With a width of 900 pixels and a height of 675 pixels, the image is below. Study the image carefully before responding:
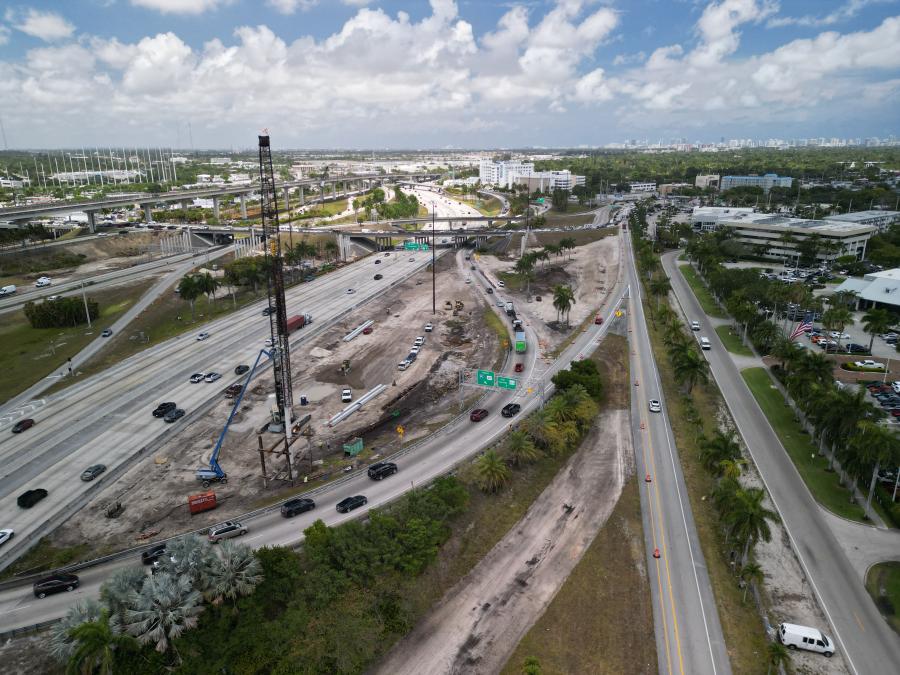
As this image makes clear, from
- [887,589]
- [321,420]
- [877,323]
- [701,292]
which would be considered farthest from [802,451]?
[701,292]

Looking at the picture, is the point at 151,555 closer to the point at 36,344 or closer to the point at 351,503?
the point at 351,503

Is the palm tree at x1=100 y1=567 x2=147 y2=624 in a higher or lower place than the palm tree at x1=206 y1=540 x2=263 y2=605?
higher

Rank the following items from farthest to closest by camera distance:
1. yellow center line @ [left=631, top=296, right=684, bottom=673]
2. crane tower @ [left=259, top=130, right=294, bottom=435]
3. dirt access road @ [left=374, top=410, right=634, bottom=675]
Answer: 1. crane tower @ [left=259, top=130, right=294, bottom=435]
2. yellow center line @ [left=631, top=296, right=684, bottom=673]
3. dirt access road @ [left=374, top=410, right=634, bottom=675]

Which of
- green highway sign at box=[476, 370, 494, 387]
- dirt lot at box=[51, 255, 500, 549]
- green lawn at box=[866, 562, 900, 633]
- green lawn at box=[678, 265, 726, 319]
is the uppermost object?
green highway sign at box=[476, 370, 494, 387]

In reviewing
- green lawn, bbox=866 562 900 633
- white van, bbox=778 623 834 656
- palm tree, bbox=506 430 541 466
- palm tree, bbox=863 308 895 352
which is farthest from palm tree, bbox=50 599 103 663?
palm tree, bbox=863 308 895 352

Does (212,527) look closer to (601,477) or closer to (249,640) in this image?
(249,640)

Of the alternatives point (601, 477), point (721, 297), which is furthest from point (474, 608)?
point (721, 297)

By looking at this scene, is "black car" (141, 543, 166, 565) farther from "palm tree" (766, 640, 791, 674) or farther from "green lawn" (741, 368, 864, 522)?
"green lawn" (741, 368, 864, 522)
